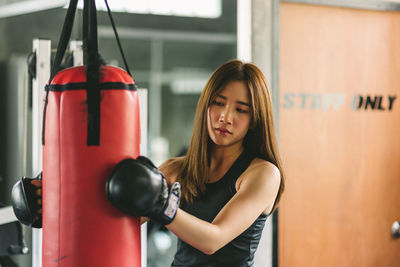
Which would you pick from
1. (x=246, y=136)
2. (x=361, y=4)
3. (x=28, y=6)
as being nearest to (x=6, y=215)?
(x=28, y=6)

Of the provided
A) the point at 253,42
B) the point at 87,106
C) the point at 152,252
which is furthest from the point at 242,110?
the point at 152,252

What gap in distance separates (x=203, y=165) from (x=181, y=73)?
8767mm

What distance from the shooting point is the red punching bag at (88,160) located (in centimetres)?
124

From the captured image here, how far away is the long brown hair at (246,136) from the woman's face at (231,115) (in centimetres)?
2

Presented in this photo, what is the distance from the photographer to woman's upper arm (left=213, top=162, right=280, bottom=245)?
1403 millimetres

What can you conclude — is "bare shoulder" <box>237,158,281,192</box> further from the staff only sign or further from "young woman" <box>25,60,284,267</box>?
the staff only sign

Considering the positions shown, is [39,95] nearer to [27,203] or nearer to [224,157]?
[27,203]

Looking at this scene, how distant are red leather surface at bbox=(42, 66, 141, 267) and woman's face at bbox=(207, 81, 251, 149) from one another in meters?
0.42

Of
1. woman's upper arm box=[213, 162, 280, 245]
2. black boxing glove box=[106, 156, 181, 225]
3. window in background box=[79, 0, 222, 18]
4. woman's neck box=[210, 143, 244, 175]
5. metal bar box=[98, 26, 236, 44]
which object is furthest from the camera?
metal bar box=[98, 26, 236, 44]

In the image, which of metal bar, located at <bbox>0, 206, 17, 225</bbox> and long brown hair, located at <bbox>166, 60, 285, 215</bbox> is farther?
metal bar, located at <bbox>0, 206, 17, 225</bbox>

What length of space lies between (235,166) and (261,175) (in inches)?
6.2

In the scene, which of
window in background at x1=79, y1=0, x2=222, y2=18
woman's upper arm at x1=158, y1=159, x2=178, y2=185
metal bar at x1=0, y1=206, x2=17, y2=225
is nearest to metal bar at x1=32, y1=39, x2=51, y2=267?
metal bar at x1=0, y1=206, x2=17, y2=225

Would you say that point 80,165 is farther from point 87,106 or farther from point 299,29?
point 299,29

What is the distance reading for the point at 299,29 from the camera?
2.87 meters
